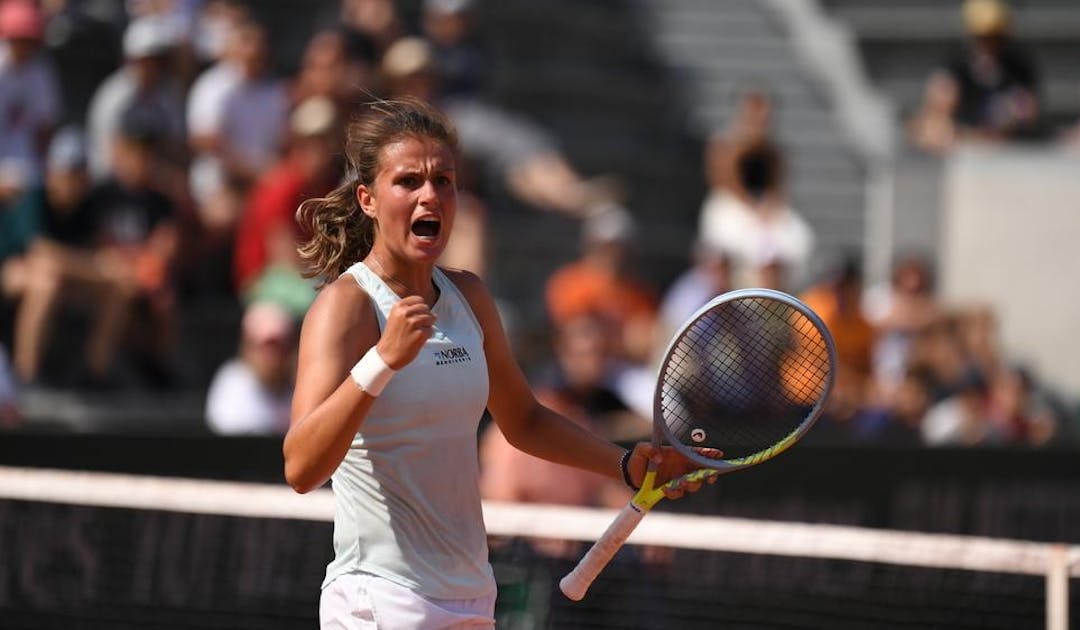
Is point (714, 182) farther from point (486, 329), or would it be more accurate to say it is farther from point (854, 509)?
point (486, 329)

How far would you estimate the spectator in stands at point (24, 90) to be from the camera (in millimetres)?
10375

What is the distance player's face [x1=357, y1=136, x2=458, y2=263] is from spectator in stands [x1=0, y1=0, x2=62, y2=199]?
6790 millimetres

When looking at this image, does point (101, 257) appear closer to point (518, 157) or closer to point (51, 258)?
point (51, 258)

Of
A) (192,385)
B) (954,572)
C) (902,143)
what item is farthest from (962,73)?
(954,572)

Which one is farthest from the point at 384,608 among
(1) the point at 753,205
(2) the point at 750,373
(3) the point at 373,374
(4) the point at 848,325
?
(1) the point at 753,205

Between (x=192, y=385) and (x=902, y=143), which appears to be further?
(x=902, y=143)

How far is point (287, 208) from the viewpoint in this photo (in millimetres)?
10156

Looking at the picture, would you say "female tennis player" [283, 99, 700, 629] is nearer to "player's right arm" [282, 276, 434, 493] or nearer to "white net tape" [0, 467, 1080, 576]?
"player's right arm" [282, 276, 434, 493]

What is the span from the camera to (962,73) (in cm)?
1390

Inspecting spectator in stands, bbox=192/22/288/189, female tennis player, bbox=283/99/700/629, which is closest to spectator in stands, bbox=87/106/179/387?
spectator in stands, bbox=192/22/288/189

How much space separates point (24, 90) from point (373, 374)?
761cm

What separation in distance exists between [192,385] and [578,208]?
2.74 meters

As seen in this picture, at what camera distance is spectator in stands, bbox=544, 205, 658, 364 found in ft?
36.0

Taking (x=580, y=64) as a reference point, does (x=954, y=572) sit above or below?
below
